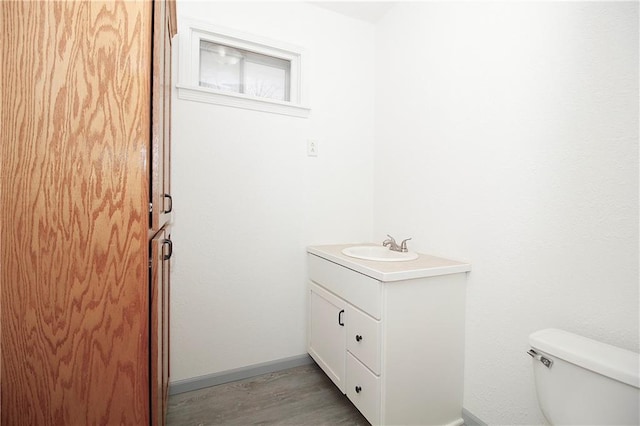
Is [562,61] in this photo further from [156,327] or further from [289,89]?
[156,327]

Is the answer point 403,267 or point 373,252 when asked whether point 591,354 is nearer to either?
point 403,267

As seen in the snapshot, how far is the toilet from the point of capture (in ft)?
2.63

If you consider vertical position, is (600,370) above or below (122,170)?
below

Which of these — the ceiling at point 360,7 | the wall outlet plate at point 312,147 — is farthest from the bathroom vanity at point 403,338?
the ceiling at point 360,7

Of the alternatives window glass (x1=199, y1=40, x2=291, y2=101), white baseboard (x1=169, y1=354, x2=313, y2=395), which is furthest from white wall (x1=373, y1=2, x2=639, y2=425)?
white baseboard (x1=169, y1=354, x2=313, y2=395)

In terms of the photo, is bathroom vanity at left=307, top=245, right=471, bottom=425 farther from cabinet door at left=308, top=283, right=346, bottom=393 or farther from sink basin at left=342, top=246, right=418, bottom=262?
sink basin at left=342, top=246, right=418, bottom=262

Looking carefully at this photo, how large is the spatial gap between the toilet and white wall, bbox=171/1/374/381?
1367 millimetres

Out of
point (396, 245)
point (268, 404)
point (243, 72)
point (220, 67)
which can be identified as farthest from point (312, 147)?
point (268, 404)

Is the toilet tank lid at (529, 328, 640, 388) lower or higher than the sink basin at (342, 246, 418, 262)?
lower

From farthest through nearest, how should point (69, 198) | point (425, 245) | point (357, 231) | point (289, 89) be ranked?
1. point (357, 231)
2. point (289, 89)
3. point (425, 245)
4. point (69, 198)

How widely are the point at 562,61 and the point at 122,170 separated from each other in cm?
155

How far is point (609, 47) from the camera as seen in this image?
3.25 ft

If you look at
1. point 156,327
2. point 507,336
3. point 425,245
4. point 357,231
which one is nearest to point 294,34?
point 357,231

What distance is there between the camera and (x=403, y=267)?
1.38 metres
